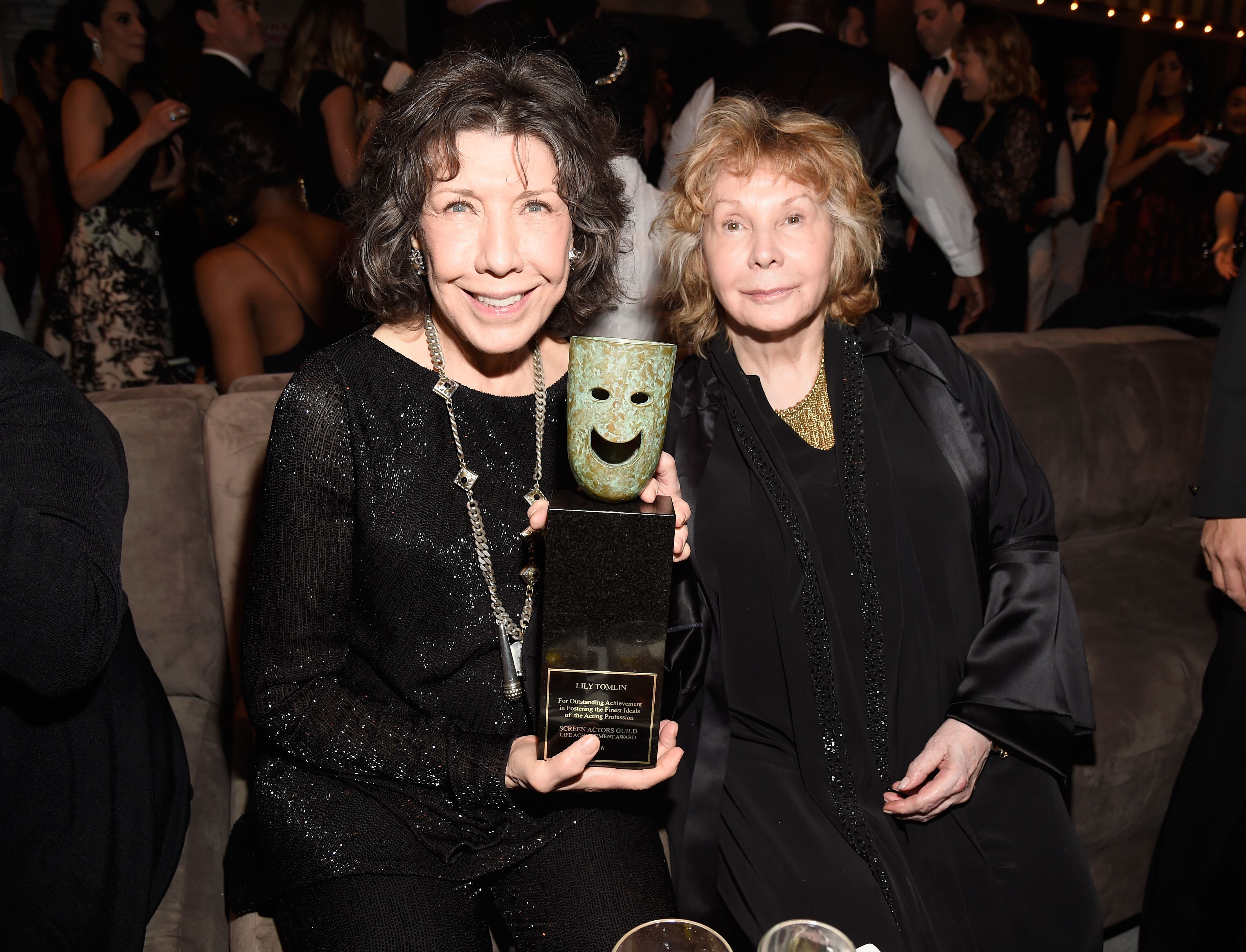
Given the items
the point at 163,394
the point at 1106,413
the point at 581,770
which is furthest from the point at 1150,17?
the point at 581,770

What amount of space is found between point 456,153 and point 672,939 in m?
1.05

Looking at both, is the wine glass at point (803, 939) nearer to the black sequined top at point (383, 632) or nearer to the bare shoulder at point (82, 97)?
the black sequined top at point (383, 632)

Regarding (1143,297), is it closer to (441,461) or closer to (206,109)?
(441,461)

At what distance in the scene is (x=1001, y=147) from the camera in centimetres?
406

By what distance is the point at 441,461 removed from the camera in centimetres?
141

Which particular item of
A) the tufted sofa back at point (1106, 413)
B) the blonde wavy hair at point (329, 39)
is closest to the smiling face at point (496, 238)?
the tufted sofa back at point (1106, 413)

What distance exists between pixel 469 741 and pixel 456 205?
790 mm

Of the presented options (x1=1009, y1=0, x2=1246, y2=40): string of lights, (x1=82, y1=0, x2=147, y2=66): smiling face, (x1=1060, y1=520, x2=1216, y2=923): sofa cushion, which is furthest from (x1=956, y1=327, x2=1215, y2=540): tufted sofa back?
(x1=1009, y1=0, x2=1246, y2=40): string of lights

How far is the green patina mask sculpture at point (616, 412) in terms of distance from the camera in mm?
1064

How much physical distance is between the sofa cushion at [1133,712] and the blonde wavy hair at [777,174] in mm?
1091

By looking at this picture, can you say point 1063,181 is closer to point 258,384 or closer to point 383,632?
point 258,384

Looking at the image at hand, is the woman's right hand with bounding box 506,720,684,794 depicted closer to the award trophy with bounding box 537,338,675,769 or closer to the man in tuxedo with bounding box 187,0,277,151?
the award trophy with bounding box 537,338,675,769

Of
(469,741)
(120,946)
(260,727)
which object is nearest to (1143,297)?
(469,741)

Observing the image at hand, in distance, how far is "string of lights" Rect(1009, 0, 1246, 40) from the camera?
690 cm
